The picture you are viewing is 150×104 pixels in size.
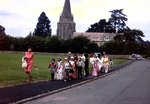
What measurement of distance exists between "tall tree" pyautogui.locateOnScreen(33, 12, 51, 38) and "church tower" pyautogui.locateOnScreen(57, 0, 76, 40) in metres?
12.4

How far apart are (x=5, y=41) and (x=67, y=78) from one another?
68294 mm

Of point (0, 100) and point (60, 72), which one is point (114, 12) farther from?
point (0, 100)

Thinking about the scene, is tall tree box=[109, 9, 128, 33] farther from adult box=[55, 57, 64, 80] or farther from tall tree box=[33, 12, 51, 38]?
adult box=[55, 57, 64, 80]

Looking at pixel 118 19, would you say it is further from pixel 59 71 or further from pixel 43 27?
pixel 59 71

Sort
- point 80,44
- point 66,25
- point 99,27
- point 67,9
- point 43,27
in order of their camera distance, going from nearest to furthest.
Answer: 1. point 80,44
2. point 43,27
3. point 99,27
4. point 67,9
5. point 66,25

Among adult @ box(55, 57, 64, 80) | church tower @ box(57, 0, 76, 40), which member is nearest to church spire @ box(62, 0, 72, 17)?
church tower @ box(57, 0, 76, 40)

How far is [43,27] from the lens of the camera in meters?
100

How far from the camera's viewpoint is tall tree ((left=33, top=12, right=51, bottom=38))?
328ft

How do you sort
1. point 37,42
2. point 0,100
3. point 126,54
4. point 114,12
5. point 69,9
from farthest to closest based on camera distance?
point 69,9
point 114,12
point 37,42
point 126,54
point 0,100

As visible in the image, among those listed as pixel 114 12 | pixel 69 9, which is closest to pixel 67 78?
pixel 114 12

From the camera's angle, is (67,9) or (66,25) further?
(66,25)

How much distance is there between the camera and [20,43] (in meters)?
76.3

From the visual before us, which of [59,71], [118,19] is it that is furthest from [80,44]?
[59,71]

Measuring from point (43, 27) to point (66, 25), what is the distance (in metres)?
16.8
